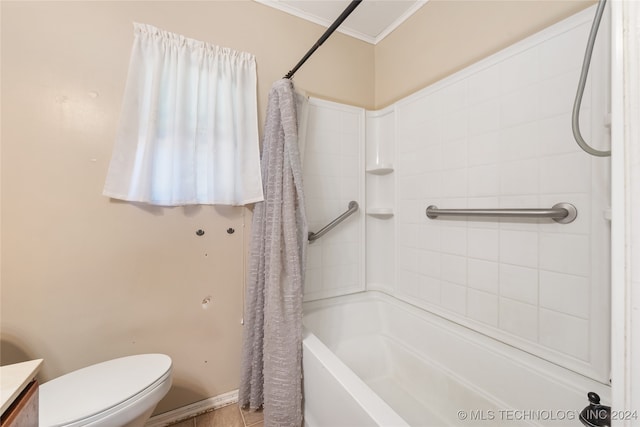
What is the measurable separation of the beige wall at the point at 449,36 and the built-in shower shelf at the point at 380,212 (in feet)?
2.50

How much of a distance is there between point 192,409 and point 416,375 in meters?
1.22

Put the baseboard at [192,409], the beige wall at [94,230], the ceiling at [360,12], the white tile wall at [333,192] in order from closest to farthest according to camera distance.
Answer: the beige wall at [94,230] < the baseboard at [192,409] < the ceiling at [360,12] < the white tile wall at [333,192]

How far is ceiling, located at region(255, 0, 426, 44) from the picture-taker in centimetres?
148

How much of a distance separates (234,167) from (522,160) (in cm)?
135

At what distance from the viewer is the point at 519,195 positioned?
1.04 meters

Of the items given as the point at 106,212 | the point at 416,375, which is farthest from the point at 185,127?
the point at 416,375

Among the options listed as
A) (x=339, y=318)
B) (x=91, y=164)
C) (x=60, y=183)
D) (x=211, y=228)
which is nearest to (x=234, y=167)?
(x=211, y=228)

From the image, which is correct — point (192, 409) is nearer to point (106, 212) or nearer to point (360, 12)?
point (106, 212)

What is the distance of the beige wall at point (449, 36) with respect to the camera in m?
1.03

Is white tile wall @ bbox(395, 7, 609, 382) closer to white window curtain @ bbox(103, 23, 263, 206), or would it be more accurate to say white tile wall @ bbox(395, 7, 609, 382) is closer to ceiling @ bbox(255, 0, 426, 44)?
ceiling @ bbox(255, 0, 426, 44)

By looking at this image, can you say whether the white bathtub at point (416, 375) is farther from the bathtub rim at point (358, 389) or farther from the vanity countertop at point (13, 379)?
the vanity countertop at point (13, 379)

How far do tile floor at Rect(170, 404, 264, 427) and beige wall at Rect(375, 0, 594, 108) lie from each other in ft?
6.85

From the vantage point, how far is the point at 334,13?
1566 millimetres

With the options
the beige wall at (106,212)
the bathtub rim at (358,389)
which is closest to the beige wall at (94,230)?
the beige wall at (106,212)
